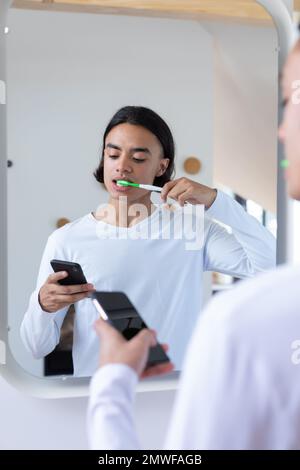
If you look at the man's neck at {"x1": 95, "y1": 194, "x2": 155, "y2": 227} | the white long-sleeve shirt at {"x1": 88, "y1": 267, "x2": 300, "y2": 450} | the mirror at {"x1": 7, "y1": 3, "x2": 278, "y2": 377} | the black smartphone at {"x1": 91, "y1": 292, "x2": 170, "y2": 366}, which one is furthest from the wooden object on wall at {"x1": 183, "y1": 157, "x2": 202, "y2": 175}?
the white long-sleeve shirt at {"x1": 88, "y1": 267, "x2": 300, "y2": 450}

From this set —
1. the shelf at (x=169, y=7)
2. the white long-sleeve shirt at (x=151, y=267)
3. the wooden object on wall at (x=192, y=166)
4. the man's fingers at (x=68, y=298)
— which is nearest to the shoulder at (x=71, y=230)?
the white long-sleeve shirt at (x=151, y=267)

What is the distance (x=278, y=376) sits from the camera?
1.53ft

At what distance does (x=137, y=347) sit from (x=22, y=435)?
2.81ft

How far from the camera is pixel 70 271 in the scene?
4.31ft

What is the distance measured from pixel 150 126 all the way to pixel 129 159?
3.7 inches

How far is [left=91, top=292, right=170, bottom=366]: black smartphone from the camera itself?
2.01 feet

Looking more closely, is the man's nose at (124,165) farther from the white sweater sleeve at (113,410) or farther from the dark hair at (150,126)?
the white sweater sleeve at (113,410)

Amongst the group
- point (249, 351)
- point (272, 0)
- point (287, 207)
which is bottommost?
point (249, 351)

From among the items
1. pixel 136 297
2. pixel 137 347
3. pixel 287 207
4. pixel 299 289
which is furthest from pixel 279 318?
pixel 287 207

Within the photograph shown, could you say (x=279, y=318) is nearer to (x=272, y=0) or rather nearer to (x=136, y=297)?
(x=136, y=297)

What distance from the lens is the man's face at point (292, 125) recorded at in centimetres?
51

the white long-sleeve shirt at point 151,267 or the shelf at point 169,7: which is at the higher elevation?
the shelf at point 169,7

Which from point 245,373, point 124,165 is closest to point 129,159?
point 124,165
